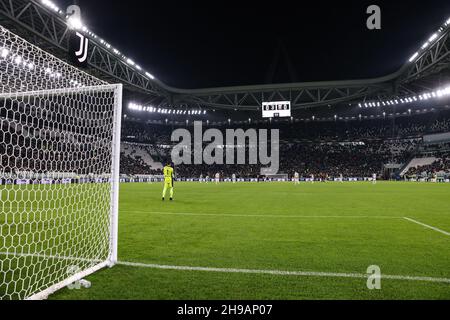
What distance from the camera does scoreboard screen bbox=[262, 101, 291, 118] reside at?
115ft

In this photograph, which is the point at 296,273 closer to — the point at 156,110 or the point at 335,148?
the point at 156,110

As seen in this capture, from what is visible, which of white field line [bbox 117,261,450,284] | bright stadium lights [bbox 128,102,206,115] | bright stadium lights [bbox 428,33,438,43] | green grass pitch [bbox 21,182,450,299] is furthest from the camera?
bright stadium lights [bbox 128,102,206,115]

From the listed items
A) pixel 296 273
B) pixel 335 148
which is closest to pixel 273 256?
pixel 296 273

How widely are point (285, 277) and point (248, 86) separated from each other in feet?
132

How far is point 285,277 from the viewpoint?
147 inches

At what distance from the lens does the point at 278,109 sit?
1399 inches

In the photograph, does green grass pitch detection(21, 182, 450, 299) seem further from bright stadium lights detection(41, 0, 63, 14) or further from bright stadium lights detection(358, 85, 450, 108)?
bright stadium lights detection(358, 85, 450, 108)

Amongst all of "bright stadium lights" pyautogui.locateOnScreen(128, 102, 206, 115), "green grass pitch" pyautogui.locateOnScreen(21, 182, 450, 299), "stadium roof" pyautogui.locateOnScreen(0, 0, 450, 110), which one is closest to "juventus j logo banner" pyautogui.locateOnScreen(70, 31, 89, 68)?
"green grass pitch" pyautogui.locateOnScreen(21, 182, 450, 299)

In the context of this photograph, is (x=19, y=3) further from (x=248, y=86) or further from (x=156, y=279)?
(x=248, y=86)

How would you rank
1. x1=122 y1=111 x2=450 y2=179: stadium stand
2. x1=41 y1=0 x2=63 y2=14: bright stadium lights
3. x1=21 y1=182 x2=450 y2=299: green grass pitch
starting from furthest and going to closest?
x1=122 y1=111 x2=450 y2=179: stadium stand < x1=41 y1=0 x2=63 y2=14: bright stadium lights < x1=21 y1=182 x2=450 y2=299: green grass pitch

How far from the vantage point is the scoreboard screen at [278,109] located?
115ft

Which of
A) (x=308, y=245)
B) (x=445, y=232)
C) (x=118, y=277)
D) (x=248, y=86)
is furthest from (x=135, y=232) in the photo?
(x=248, y=86)

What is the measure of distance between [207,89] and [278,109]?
12547mm

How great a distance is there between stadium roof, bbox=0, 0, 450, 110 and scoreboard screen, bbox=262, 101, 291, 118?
22.9 feet
